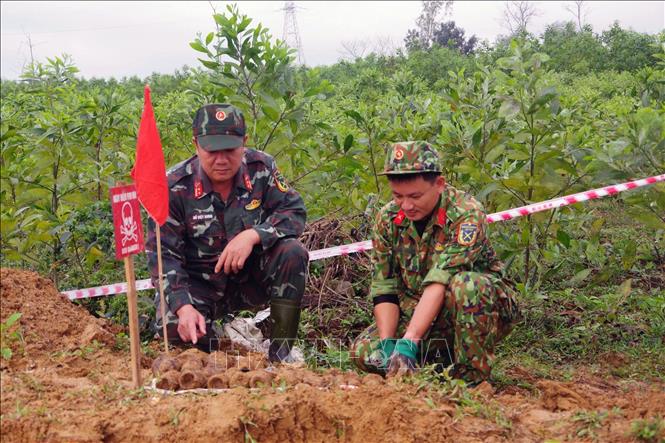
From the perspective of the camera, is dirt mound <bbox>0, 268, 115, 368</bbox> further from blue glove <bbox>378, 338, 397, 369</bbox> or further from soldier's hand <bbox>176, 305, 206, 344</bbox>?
blue glove <bbox>378, 338, 397, 369</bbox>

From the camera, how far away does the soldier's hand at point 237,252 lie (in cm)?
396

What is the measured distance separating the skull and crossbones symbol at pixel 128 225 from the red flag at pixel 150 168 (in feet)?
1.10

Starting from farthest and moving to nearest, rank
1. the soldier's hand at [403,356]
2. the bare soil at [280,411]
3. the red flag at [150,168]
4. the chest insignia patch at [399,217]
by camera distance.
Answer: the chest insignia patch at [399,217] < the soldier's hand at [403,356] < the red flag at [150,168] < the bare soil at [280,411]

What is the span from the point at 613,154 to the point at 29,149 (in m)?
3.55

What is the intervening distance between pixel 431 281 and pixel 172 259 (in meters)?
1.30

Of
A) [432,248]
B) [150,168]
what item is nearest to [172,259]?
[150,168]

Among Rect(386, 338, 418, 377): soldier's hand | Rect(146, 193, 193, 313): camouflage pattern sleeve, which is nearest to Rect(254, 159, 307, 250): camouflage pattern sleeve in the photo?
Rect(146, 193, 193, 313): camouflage pattern sleeve

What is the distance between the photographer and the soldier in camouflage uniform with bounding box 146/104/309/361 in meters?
3.99

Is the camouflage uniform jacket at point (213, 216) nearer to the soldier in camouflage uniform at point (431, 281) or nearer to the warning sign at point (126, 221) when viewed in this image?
the soldier in camouflage uniform at point (431, 281)

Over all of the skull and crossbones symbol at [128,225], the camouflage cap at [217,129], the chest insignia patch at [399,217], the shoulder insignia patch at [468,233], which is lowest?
the shoulder insignia patch at [468,233]

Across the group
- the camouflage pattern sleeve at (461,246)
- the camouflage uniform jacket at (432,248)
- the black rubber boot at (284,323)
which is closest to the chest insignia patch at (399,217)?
the camouflage uniform jacket at (432,248)

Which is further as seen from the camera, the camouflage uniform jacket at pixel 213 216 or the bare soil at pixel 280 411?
the camouflage uniform jacket at pixel 213 216

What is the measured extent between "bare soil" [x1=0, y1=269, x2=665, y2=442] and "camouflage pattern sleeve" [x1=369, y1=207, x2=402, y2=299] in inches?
27.9

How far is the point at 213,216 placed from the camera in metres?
4.18
